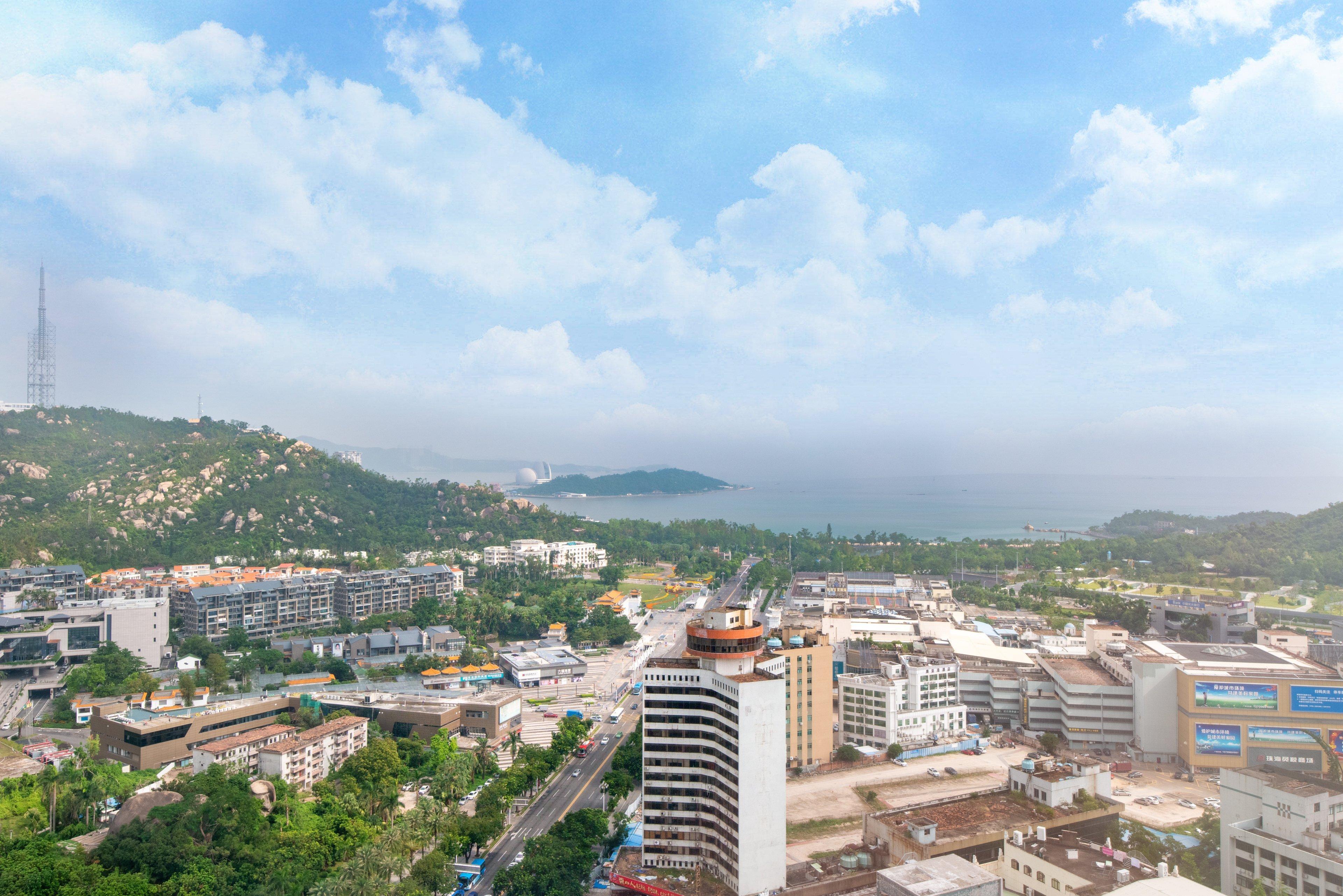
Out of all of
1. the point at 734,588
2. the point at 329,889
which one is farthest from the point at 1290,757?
the point at 734,588

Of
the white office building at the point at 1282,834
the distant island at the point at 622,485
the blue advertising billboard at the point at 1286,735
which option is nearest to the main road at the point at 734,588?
the blue advertising billboard at the point at 1286,735

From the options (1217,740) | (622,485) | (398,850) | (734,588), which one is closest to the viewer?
(398,850)

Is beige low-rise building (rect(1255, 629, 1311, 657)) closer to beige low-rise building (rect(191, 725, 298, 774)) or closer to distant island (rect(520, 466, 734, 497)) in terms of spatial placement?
beige low-rise building (rect(191, 725, 298, 774))

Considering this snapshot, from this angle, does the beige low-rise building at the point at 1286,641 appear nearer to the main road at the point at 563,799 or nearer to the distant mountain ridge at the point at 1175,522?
the main road at the point at 563,799

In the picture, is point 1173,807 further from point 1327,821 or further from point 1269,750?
point 1327,821

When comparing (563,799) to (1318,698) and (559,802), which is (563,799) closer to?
(559,802)

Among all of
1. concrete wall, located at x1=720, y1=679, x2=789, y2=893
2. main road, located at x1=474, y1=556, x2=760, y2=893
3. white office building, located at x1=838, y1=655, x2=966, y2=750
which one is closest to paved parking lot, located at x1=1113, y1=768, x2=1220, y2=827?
white office building, located at x1=838, y1=655, x2=966, y2=750
